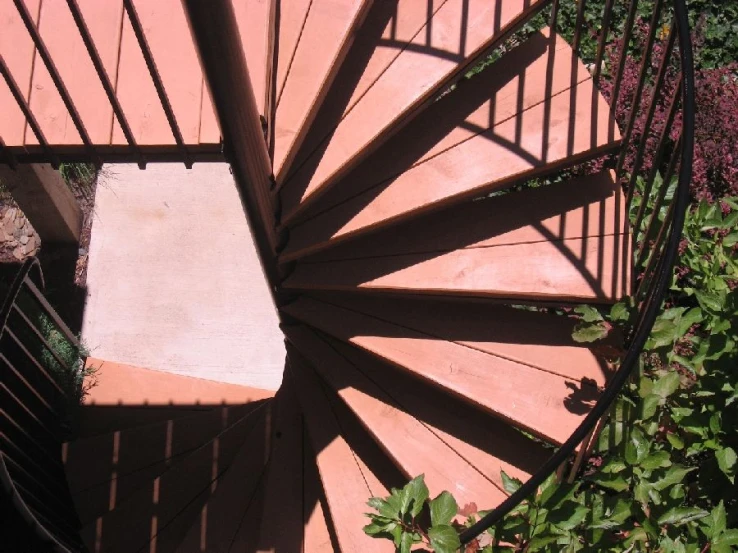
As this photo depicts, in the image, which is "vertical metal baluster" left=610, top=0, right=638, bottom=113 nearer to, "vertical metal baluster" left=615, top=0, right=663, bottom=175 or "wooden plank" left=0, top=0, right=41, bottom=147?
"vertical metal baluster" left=615, top=0, right=663, bottom=175

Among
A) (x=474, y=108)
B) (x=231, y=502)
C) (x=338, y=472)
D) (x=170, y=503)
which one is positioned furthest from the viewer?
(x=170, y=503)

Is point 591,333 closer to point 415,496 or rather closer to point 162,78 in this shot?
point 415,496

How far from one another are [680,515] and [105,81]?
2.38m

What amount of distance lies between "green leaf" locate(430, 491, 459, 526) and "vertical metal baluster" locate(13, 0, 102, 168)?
1.81 metres

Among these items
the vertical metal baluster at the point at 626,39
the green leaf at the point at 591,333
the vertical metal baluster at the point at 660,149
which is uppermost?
the vertical metal baluster at the point at 626,39

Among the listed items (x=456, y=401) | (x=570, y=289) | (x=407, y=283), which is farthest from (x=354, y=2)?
(x=456, y=401)

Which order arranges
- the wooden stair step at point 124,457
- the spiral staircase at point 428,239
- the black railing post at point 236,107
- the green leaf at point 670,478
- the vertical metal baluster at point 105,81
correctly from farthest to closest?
the wooden stair step at point 124,457
the spiral staircase at point 428,239
the vertical metal baluster at point 105,81
the green leaf at point 670,478
the black railing post at point 236,107

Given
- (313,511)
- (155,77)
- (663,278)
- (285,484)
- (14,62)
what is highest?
(14,62)

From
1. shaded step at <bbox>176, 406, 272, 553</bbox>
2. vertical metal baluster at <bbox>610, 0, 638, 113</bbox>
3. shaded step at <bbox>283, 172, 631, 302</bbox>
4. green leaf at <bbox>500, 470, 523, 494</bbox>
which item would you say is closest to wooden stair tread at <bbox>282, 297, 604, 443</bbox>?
shaded step at <bbox>283, 172, 631, 302</bbox>

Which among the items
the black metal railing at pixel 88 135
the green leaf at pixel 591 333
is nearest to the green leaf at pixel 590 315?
the green leaf at pixel 591 333

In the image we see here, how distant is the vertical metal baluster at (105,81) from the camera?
2947 millimetres

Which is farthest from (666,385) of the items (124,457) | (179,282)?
(179,282)

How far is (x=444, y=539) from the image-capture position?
2.72m

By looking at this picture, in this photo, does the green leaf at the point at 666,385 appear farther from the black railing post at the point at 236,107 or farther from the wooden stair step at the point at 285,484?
the wooden stair step at the point at 285,484
